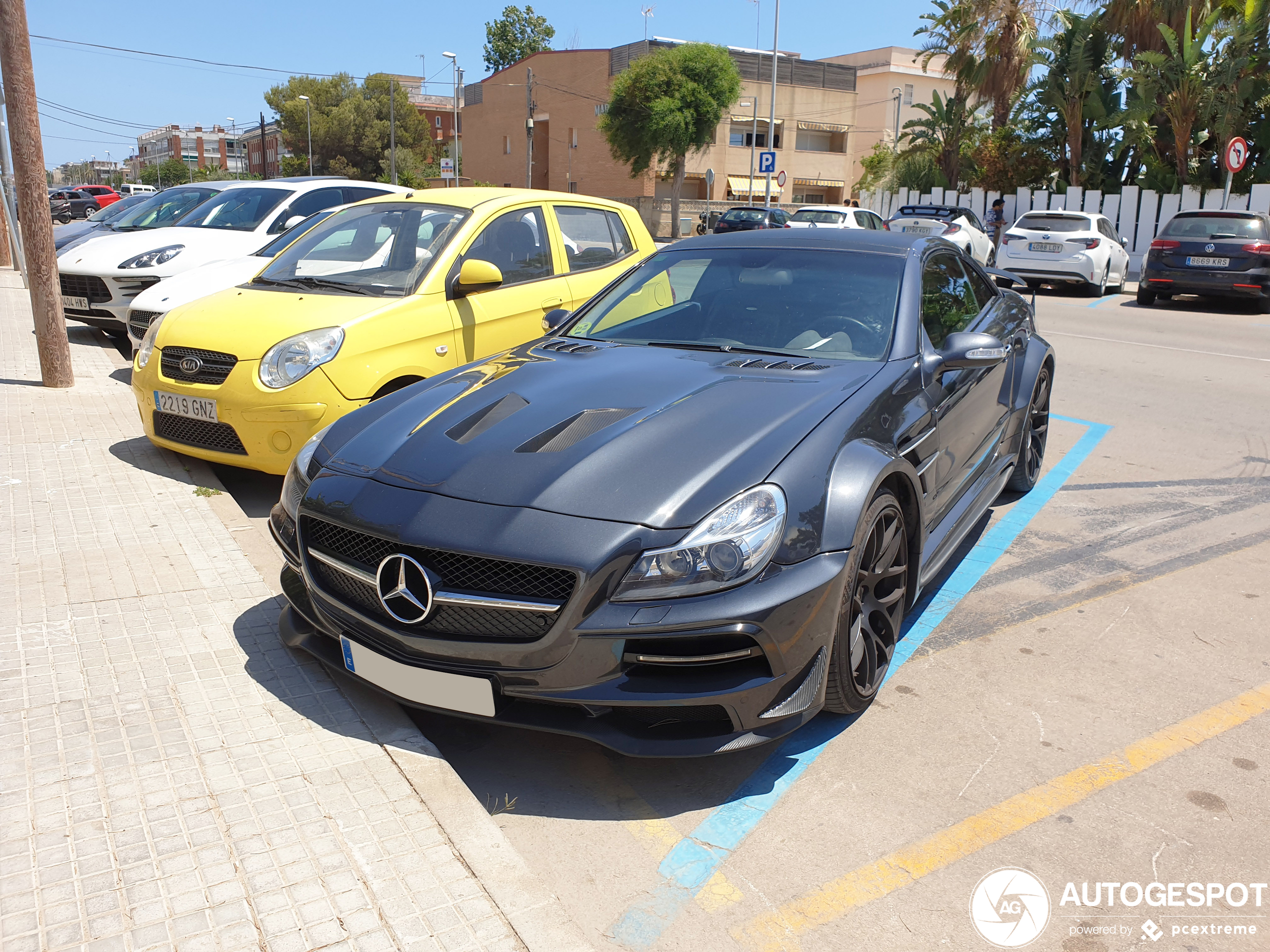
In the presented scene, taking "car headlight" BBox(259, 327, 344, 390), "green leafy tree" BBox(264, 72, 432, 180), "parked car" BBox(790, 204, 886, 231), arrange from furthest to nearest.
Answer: "green leafy tree" BBox(264, 72, 432, 180) < "parked car" BBox(790, 204, 886, 231) < "car headlight" BBox(259, 327, 344, 390)

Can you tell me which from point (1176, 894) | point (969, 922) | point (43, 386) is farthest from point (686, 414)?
point (43, 386)

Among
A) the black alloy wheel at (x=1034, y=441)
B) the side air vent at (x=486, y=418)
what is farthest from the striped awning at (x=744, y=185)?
the side air vent at (x=486, y=418)

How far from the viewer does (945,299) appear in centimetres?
451

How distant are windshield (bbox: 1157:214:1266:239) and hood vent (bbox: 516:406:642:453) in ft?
52.2

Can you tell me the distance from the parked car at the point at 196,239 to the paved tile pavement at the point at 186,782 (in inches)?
224

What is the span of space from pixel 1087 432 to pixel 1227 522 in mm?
2208

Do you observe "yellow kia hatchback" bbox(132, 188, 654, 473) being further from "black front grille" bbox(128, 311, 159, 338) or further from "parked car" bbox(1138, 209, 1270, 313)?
"parked car" bbox(1138, 209, 1270, 313)

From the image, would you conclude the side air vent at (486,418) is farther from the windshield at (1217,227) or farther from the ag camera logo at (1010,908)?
the windshield at (1217,227)

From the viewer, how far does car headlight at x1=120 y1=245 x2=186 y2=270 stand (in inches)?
379

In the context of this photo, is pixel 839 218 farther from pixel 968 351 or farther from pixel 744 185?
pixel 744 185

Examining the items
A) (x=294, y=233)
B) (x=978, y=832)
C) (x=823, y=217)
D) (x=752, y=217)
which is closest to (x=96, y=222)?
(x=294, y=233)

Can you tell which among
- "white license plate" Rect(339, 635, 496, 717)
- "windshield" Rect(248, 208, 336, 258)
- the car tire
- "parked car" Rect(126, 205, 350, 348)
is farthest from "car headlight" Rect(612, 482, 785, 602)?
"parked car" Rect(126, 205, 350, 348)

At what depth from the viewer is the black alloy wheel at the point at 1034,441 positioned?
5859mm

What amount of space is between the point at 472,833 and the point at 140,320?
22.8 ft
